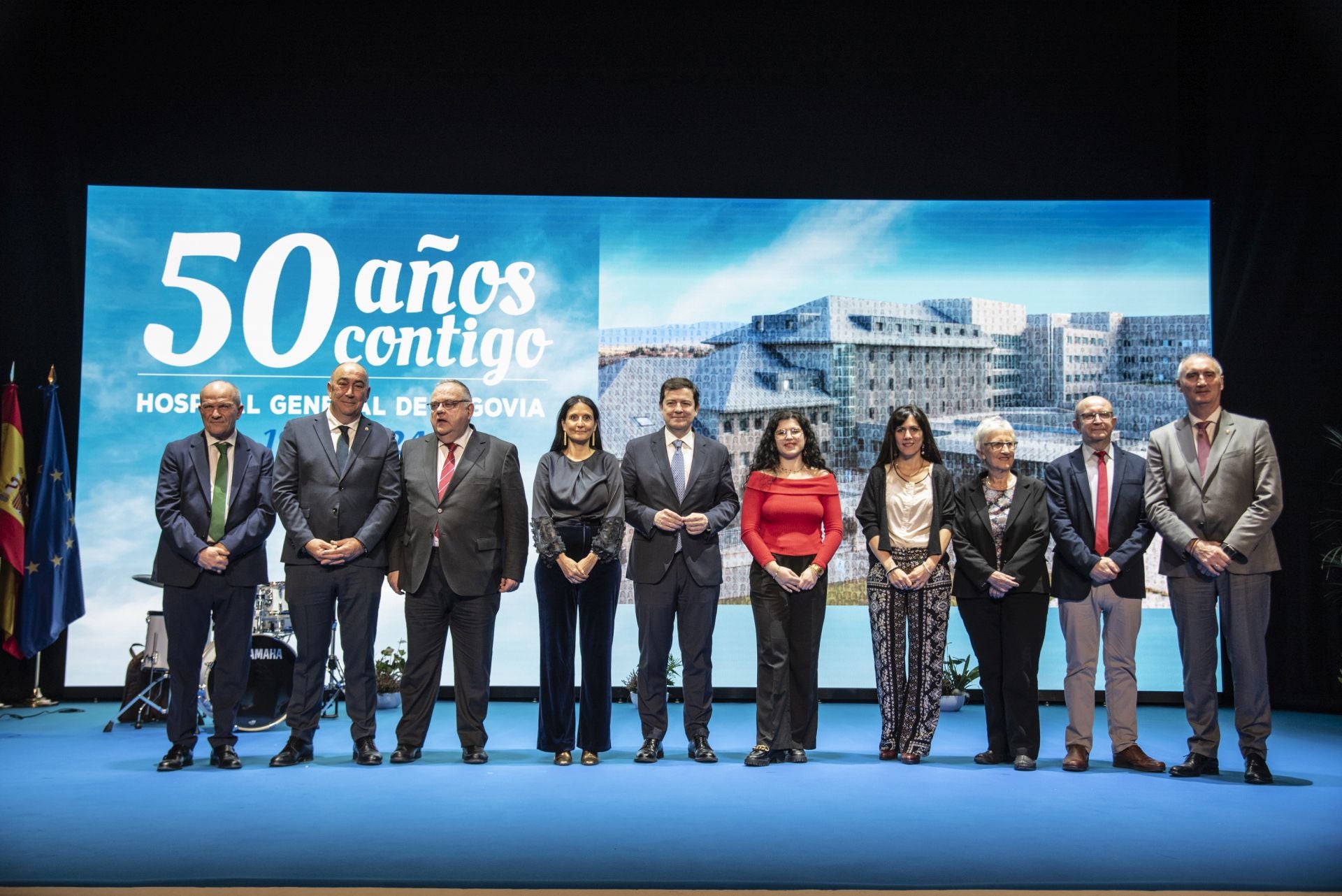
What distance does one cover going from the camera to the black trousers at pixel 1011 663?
4734 mm

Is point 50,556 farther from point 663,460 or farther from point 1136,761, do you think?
point 1136,761

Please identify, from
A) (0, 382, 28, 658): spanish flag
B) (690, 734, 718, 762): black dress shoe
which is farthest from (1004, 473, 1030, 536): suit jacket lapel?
(0, 382, 28, 658): spanish flag

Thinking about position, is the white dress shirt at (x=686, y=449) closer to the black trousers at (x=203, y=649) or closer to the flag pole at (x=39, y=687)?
the black trousers at (x=203, y=649)

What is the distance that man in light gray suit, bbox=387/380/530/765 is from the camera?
15.6 feet

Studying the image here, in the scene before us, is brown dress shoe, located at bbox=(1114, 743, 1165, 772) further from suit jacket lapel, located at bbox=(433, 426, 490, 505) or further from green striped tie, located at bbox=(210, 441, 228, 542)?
green striped tie, located at bbox=(210, 441, 228, 542)

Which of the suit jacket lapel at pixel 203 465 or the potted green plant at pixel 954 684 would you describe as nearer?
the suit jacket lapel at pixel 203 465

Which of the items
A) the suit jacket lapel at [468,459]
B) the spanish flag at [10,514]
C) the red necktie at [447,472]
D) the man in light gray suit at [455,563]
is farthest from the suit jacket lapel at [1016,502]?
the spanish flag at [10,514]

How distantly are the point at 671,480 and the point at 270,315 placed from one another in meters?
3.00

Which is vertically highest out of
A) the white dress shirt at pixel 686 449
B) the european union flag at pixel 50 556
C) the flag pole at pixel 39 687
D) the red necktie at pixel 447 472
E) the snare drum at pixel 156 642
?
the white dress shirt at pixel 686 449

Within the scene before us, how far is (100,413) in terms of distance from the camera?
21.3 ft

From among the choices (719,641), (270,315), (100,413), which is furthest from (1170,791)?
(100,413)

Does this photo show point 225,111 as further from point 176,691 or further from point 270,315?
point 176,691

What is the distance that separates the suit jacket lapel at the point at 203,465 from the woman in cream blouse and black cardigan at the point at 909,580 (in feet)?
9.03

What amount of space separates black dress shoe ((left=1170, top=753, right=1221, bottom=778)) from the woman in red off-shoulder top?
147cm
